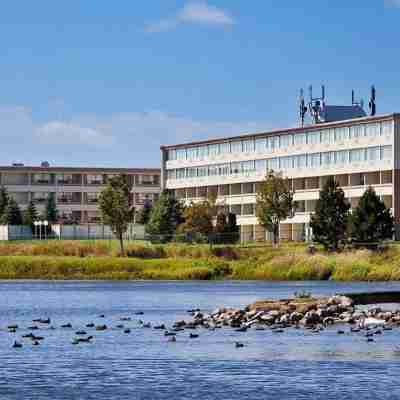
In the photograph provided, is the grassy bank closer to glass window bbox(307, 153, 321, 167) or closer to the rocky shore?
glass window bbox(307, 153, 321, 167)

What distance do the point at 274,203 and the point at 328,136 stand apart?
17.8m

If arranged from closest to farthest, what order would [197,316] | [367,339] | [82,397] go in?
[82,397], [367,339], [197,316]

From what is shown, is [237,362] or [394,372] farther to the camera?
[237,362]

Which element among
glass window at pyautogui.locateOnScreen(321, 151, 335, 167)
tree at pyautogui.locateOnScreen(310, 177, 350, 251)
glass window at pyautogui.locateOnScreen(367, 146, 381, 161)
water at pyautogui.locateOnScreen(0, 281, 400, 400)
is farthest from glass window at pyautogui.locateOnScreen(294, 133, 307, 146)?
water at pyautogui.locateOnScreen(0, 281, 400, 400)

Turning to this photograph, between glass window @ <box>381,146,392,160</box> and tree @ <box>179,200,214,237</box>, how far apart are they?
76.4 ft

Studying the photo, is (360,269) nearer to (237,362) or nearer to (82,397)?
(237,362)

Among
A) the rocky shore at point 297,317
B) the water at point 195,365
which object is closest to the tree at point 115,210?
the water at point 195,365

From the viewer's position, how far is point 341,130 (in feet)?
630

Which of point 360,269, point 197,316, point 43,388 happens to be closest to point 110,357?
point 43,388

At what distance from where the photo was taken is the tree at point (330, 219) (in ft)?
514

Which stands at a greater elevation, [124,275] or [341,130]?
[341,130]

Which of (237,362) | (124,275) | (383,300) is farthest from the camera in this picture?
(124,275)

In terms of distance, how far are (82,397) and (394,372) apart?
11791 millimetres

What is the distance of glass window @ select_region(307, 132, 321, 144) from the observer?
19588cm
